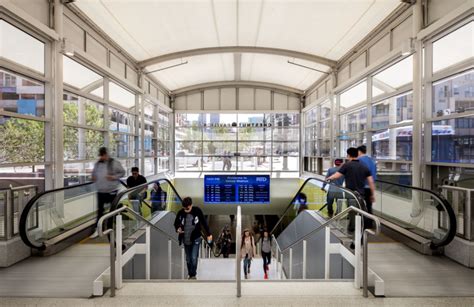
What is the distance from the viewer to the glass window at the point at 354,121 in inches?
387

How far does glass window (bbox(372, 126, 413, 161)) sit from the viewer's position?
7266mm

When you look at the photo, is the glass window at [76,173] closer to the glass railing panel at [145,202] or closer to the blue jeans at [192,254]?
the glass railing panel at [145,202]

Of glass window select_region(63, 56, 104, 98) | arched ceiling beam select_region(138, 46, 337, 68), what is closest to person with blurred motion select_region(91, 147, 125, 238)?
glass window select_region(63, 56, 104, 98)

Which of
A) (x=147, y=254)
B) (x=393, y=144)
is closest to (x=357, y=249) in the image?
(x=147, y=254)

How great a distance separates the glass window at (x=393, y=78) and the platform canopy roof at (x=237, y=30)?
1339mm

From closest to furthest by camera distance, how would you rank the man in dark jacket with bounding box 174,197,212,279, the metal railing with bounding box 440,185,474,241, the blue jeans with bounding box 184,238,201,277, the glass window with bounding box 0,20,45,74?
the metal railing with bounding box 440,185,474,241 < the glass window with bounding box 0,20,45,74 < the man in dark jacket with bounding box 174,197,212,279 < the blue jeans with bounding box 184,238,201,277

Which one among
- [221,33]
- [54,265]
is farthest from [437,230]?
[221,33]

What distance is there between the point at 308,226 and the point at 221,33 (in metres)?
6.55

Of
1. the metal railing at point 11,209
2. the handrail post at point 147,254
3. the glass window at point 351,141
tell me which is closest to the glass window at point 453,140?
the glass window at point 351,141

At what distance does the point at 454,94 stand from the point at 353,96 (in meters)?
4.95

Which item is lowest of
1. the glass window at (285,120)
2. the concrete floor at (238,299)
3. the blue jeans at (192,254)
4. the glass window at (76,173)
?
the blue jeans at (192,254)

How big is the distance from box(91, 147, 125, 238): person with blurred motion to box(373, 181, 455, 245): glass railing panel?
5146 mm

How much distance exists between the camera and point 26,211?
177 inches

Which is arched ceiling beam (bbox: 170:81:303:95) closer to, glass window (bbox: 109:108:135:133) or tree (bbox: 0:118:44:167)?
glass window (bbox: 109:108:135:133)
